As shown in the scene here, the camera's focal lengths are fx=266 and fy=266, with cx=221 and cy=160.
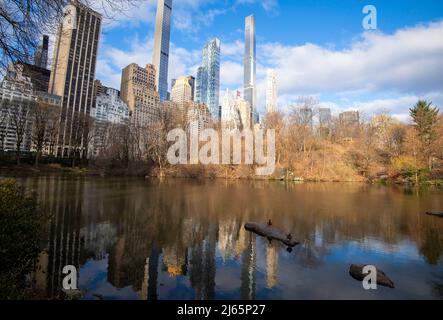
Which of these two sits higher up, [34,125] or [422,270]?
[34,125]

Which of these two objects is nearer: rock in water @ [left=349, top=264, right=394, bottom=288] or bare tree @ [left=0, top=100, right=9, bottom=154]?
rock in water @ [left=349, top=264, right=394, bottom=288]

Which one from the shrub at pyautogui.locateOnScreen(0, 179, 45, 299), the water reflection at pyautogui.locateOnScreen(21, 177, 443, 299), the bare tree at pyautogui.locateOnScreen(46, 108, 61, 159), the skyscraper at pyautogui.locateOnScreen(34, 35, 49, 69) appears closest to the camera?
the shrub at pyautogui.locateOnScreen(0, 179, 45, 299)

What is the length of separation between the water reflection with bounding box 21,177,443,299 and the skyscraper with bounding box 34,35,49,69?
192 inches

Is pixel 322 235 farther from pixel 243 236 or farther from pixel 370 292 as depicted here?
pixel 370 292

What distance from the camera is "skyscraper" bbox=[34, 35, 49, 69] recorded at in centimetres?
590

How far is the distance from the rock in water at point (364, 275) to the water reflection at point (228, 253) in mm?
189

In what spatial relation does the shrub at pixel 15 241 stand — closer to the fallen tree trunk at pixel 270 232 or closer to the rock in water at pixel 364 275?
the rock in water at pixel 364 275

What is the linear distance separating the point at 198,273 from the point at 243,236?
3.94m

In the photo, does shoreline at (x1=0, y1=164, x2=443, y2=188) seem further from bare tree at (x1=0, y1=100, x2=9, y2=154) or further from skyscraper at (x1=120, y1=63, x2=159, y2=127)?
skyscraper at (x1=120, y1=63, x2=159, y2=127)

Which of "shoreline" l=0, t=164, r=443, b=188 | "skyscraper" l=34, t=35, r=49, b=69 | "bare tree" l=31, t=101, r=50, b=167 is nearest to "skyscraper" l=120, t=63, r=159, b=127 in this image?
"bare tree" l=31, t=101, r=50, b=167

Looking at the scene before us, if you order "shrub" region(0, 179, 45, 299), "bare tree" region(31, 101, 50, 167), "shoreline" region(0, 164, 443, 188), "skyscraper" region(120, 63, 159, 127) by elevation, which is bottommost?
"shrub" region(0, 179, 45, 299)

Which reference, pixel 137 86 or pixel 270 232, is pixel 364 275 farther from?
pixel 137 86
